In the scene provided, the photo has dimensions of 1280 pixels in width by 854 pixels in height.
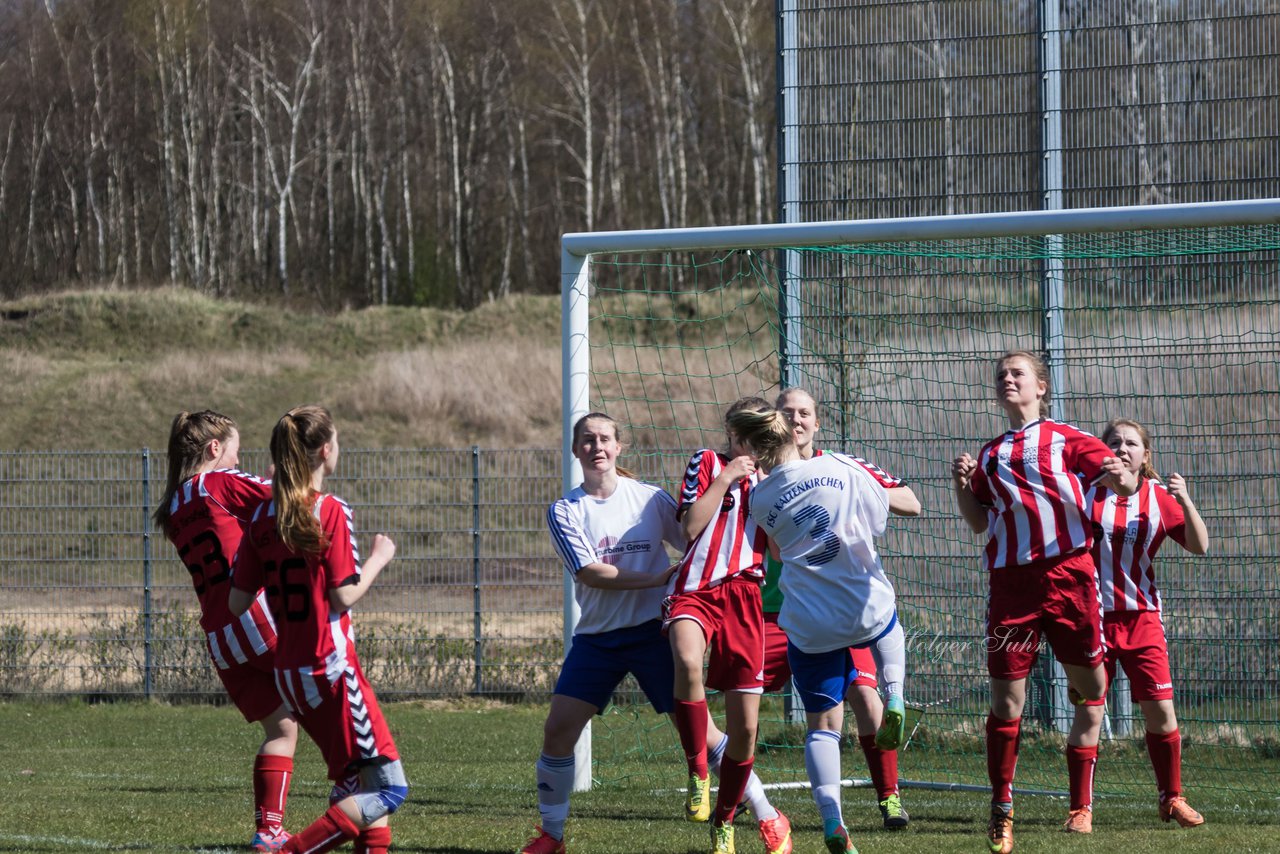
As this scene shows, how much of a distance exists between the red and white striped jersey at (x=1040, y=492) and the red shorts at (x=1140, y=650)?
3.11ft

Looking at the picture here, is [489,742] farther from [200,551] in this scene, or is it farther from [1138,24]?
[1138,24]

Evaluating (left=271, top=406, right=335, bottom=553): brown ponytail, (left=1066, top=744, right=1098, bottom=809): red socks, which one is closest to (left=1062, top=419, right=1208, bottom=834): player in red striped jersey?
(left=1066, top=744, right=1098, bottom=809): red socks

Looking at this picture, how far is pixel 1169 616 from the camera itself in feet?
29.6

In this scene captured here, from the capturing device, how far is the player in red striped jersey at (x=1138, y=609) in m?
6.06

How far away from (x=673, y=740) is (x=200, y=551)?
477 centimetres

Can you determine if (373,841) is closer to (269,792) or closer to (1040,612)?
(269,792)

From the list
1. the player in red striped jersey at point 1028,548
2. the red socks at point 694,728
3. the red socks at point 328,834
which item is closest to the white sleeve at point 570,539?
the red socks at point 694,728

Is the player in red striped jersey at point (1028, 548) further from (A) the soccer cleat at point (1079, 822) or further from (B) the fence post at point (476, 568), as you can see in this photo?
(B) the fence post at point (476, 568)

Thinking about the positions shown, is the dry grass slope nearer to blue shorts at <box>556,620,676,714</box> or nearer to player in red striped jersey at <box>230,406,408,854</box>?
blue shorts at <box>556,620,676,714</box>

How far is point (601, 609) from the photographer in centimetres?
546

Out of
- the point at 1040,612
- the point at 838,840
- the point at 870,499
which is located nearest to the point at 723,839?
the point at 838,840

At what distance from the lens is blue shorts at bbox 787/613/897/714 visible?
16.9ft

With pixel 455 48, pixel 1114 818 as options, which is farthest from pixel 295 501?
pixel 455 48

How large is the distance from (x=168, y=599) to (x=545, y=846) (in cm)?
904
